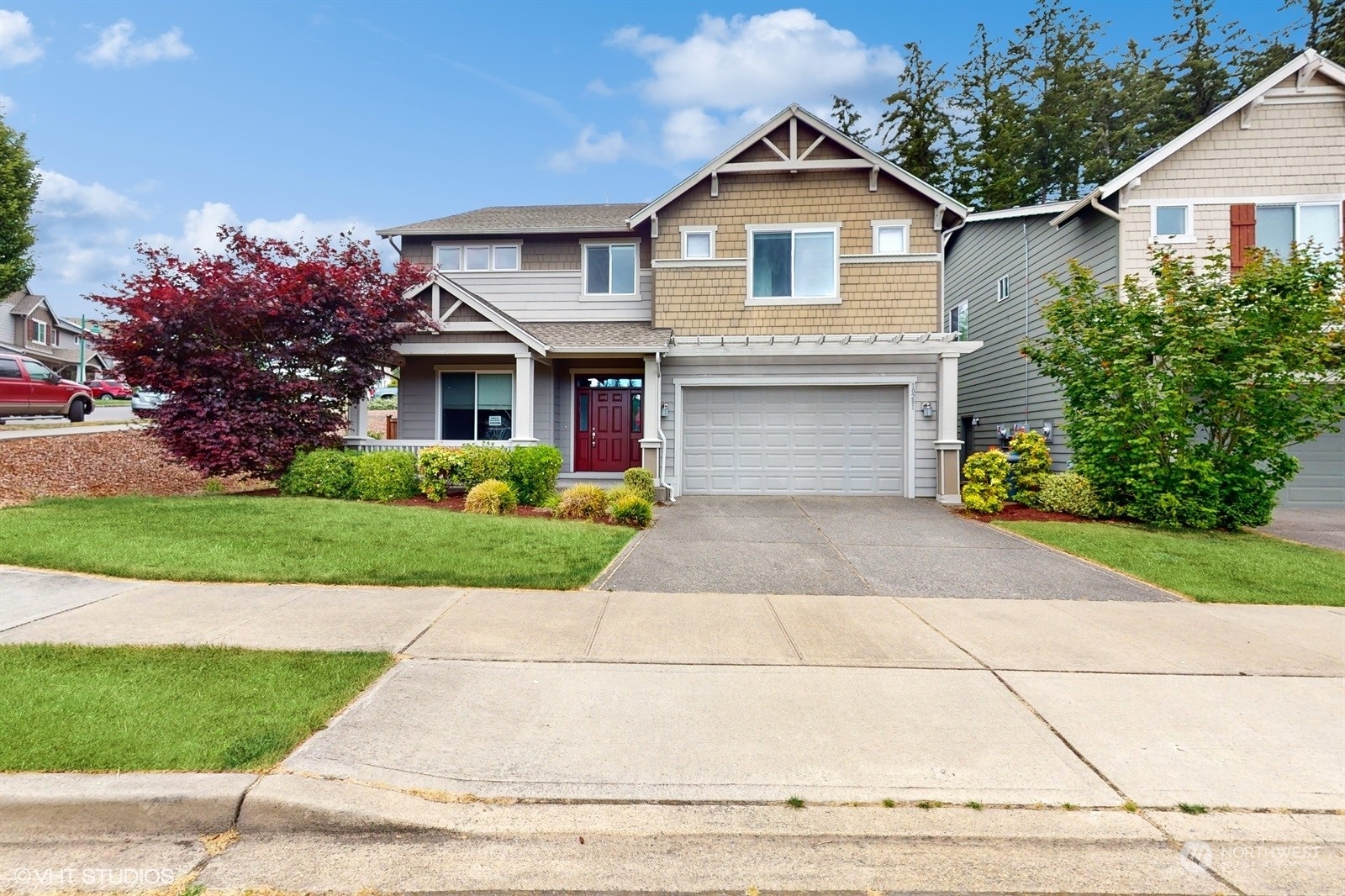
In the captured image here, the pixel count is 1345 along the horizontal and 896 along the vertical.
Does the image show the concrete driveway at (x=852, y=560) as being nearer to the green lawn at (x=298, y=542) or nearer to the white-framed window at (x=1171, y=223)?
the green lawn at (x=298, y=542)

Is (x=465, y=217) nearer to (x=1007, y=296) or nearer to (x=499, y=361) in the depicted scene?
(x=499, y=361)

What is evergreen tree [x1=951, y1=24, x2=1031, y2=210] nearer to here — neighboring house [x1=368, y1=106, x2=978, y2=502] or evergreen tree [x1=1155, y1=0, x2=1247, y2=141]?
evergreen tree [x1=1155, y1=0, x2=1247, y2=141]

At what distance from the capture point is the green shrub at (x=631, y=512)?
9.84 m

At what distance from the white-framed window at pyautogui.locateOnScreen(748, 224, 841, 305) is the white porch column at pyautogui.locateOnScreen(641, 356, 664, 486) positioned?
2.79 meters

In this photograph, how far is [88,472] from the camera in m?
12.5

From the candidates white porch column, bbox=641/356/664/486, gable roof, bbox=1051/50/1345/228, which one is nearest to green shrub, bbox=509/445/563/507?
white porch column, bbox=641/356/664/486

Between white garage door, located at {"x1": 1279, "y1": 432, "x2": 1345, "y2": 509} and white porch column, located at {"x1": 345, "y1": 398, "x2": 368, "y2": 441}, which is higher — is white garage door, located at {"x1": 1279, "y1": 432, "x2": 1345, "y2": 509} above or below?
below

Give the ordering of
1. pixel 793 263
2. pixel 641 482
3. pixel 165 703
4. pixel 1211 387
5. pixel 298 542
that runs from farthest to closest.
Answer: pixel 793 263
pixel 641 482
pixel 1211 387
pixel 298 542
pixel 165 703

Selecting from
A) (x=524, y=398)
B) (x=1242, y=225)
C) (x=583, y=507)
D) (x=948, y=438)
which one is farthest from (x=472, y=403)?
(x=1242, y=225)

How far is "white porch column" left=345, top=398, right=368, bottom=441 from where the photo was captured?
1231cm

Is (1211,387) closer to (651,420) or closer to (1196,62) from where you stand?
(651,420)

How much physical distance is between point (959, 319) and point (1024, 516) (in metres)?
10.3

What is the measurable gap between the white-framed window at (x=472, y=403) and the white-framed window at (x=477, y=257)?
10.2 feet

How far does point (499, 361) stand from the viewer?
13844 millimetres
